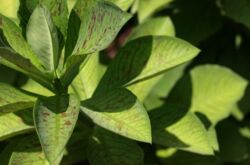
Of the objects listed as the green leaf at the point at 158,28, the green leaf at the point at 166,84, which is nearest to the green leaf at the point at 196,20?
the green leaf at the point at 166,84

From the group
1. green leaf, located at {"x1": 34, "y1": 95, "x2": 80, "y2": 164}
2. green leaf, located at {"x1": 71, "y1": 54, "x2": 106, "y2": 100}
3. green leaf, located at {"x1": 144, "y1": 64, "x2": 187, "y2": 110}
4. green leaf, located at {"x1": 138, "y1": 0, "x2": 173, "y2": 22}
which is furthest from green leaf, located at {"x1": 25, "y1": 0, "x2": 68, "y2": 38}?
green leaf, located at {"x1": 144, "y1": 64, "x2": 187, "y2": 110}

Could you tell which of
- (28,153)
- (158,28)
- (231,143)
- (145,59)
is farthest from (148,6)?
(28,153)

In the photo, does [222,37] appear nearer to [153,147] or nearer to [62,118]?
[153,147]

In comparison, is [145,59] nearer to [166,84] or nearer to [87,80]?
[87,80]

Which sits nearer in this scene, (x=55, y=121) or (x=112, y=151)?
(x=55, y=121)

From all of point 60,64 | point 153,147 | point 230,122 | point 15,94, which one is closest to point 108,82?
point 60,64

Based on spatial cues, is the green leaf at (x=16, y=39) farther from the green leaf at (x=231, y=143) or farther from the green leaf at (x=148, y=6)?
the green leaf at (x=231, y=143)
